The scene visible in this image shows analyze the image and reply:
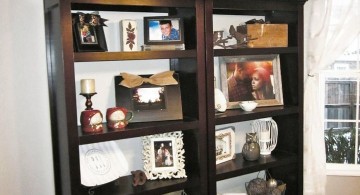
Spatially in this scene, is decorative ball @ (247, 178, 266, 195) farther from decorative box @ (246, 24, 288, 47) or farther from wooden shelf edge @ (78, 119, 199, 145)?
decorative box @ (246, 24, 288, 47)

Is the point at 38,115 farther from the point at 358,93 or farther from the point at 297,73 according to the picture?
the point at 358,93

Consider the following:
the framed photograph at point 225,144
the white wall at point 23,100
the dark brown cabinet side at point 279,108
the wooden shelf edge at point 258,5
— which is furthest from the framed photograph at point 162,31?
the framed photograph at point 225,144

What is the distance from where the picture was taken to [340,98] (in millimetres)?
3035

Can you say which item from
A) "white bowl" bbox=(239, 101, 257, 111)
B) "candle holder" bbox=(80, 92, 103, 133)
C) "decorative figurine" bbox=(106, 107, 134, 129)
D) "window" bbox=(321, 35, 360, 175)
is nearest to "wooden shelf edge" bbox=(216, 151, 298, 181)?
"white bowl" bbox=(239, 101, 257, 111)

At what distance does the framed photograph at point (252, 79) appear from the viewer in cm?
253

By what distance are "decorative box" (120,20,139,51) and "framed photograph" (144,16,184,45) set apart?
72 mm

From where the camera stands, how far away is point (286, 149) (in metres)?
2.77

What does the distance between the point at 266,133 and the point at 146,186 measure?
1053 millimetres

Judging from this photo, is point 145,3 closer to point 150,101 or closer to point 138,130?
point 150,101

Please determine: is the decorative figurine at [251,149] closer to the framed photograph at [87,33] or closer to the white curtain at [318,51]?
the white curtain at [318,51]

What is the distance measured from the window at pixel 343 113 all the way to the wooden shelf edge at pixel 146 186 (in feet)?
4.85

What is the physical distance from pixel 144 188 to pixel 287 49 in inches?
54.3

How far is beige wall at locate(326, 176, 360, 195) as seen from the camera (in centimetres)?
299

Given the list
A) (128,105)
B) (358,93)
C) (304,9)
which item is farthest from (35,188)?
(358,93)
